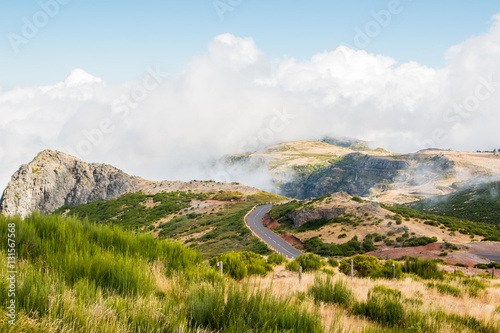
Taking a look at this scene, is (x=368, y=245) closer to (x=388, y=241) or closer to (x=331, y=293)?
(x=388, y=241)

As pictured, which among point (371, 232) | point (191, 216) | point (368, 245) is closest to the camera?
point (368, 245)

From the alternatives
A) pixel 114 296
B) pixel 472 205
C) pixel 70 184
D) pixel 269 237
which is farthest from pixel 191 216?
pixel 114 296

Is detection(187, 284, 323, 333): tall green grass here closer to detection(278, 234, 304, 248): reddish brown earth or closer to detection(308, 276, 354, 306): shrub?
detection(308, 276, 354, 306): shrub

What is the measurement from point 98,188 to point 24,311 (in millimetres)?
168608

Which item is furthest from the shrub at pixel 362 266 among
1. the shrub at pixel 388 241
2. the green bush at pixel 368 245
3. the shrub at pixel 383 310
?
the shrub at pixel 388 241

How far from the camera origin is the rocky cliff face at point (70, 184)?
12569 cm

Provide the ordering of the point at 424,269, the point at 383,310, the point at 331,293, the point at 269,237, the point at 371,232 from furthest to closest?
1. the point at 269,237
2. the point at 371,232
3. the point at 424,269
4. the point at 331,293
5. the point at 383,310

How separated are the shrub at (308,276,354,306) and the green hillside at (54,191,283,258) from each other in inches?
1589

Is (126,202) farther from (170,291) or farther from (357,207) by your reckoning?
(170,291)

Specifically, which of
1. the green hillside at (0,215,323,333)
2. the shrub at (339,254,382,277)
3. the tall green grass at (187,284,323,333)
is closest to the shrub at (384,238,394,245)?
the shrub at (339,254,382,277)

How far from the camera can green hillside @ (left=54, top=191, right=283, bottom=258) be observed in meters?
59.1

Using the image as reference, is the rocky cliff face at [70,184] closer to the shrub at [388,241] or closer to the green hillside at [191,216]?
the green hillside at [191,216]

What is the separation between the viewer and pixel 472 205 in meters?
102

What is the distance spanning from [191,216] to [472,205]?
313 ft
